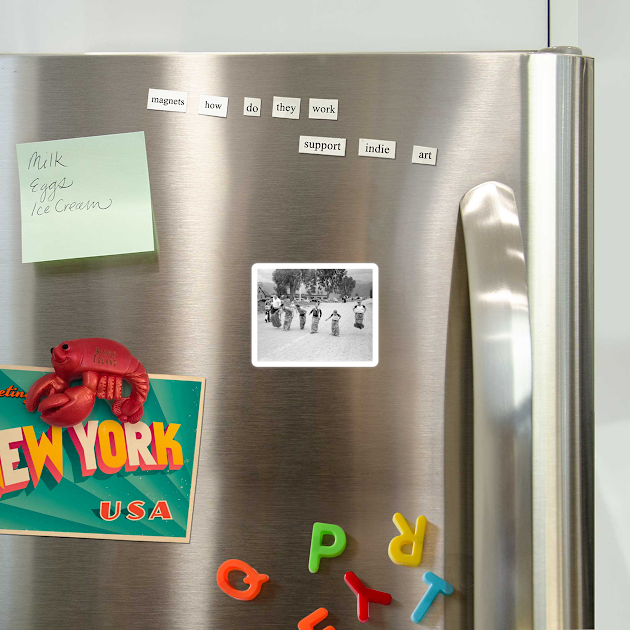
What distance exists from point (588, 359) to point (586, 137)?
23cm

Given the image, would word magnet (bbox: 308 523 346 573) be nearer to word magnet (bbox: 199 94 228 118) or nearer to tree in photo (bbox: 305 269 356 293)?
tree in photo (bbox: 305 269 356 293)

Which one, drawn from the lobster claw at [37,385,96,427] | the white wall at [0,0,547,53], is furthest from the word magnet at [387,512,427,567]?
the white wall at [0,0,547,53]

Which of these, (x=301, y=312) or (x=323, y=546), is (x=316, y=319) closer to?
(x=301, y=312)

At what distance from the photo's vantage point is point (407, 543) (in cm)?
51

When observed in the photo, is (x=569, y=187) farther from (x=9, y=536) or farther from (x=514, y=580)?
(x=9, y=536)

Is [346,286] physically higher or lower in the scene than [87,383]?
higher

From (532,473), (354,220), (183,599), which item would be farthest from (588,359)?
(183,599)

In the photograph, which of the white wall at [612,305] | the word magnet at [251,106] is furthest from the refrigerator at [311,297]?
the white wall at [612,305]

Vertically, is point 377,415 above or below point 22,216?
below

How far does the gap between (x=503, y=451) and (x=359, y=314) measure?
19 cm

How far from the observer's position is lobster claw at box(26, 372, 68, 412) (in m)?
0.51

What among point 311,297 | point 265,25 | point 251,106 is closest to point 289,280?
point 311,297

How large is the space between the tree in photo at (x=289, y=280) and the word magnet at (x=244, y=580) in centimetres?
28

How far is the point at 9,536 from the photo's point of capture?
20.4 inches
